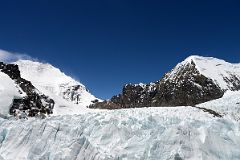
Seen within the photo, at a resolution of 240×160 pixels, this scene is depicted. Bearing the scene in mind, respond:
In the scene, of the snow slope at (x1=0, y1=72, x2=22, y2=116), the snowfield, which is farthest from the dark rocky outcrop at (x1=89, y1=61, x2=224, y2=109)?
the snowfield

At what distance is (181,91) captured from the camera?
137625mm

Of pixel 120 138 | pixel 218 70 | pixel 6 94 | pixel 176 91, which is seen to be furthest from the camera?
pixel 218 70

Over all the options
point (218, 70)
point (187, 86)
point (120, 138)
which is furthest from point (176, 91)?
point (120, 138)

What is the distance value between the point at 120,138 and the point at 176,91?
112 metres

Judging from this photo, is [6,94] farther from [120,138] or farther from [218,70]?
[218,70]

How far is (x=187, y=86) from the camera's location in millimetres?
138250

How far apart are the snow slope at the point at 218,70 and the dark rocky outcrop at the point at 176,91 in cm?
297

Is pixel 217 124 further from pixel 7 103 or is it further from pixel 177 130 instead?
pixel 7 103

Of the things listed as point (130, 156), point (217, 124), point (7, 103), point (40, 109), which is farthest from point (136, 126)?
point (40, 109)

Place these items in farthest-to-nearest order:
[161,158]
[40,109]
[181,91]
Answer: [181,91] < [40,109] < [161,158]

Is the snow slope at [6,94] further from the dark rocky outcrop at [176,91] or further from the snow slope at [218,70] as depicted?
the snow slope at [218,70]

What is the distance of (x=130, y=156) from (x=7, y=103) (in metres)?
28.9

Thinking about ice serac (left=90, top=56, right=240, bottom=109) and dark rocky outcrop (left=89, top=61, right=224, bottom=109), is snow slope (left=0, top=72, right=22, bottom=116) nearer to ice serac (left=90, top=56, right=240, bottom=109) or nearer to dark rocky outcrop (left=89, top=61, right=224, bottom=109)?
dark rocky outcrop (left=89, top=61, right=224, bottom=109)

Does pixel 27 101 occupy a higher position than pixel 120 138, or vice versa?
pixel 27 101
